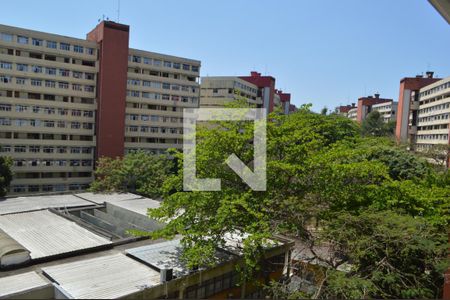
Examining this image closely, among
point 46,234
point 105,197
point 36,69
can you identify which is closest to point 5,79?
point 36,69

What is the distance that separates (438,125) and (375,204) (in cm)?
3081

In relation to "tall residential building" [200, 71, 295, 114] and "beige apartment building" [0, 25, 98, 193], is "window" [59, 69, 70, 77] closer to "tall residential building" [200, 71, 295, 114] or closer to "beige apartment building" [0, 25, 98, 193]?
"beige apartment building" [0, 25, 98, 193]

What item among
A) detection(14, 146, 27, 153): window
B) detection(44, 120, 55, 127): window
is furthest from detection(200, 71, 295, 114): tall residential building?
detection(14, 146, 27, 153): window

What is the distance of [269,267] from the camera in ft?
39.6

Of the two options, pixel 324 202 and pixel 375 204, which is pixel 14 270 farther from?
pixel 375 204

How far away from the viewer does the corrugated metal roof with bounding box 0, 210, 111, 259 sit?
1066 centimetres

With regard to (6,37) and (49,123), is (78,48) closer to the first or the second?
(6,37)

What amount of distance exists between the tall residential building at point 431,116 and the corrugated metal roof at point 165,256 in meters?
28.1

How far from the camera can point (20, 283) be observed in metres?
8.53

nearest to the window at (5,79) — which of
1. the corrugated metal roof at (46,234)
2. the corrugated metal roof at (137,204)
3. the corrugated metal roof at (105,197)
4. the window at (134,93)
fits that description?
the window at (134,93)

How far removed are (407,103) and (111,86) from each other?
31394 mm

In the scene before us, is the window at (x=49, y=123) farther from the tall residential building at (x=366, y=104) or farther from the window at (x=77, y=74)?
the tall residential building at (x=366, y=104)

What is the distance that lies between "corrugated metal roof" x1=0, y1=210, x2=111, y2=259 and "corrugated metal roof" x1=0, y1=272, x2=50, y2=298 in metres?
1.00

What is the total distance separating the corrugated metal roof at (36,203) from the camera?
49.9 feet
